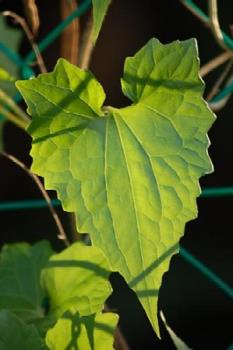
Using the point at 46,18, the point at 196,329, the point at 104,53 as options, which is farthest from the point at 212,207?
the point at 46,18

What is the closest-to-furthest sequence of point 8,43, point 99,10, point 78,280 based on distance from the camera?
point 99,10, point 78,280, point 8,43

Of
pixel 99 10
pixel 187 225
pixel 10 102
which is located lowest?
pixel 187 225

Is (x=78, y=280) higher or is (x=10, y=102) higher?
(x=10, y=102)

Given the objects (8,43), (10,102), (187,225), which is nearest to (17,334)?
(10,102)

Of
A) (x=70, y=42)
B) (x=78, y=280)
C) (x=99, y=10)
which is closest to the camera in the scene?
(x=99, y=10)

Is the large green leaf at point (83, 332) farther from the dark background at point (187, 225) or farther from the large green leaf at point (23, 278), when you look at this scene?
the dark background at point (187, 225)

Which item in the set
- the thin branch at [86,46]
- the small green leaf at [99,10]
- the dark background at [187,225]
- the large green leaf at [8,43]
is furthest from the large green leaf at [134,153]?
the dark background at [187,225]

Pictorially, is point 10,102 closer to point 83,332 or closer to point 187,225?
point 83,332

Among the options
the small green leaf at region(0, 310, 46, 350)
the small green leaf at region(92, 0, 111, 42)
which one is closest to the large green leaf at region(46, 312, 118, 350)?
the small green leaf at region(0, 310, 46, 350)

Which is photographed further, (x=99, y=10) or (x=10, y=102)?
(x=10, y=102)

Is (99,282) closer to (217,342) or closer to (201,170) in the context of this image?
(201,170)
